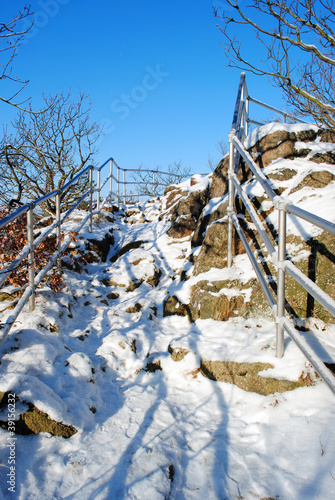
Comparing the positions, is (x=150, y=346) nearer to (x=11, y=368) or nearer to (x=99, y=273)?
(x=11, y=368)

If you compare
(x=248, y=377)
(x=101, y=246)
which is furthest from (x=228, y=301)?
(x=101, y=246)

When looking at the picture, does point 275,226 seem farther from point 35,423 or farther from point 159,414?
point 35,423

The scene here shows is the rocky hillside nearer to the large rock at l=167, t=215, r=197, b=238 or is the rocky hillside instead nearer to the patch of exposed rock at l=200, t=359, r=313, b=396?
the patch of exposed rock at l=200, t=359, r=313, b=396

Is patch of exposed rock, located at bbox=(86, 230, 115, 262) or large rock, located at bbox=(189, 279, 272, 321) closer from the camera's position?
large rock, located at bbox=(189, 279, 272, 321)

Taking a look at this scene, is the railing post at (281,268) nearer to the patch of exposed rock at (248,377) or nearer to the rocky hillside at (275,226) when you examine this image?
the patch of exposed rock at (248,377)

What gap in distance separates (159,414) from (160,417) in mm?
34

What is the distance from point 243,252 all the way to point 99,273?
8.38ft

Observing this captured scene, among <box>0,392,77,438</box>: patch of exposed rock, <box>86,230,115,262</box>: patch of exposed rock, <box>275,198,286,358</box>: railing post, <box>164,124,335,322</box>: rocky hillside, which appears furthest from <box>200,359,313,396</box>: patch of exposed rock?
<box>86,230,115,262</box>: patch of exposed rock

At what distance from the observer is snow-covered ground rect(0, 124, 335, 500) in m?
1.63

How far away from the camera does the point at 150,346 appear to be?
321cm

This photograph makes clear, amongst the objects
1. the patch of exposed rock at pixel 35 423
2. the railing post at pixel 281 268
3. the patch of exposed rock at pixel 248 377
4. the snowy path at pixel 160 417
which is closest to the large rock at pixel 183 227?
the snowy path at pixel 160 417

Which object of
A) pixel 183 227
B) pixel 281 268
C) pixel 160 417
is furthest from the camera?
pixel 183 227

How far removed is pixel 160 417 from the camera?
2252 millimetres

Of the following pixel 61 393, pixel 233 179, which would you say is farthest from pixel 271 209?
pixel 61 393
